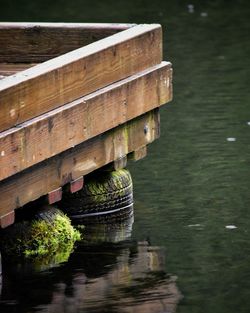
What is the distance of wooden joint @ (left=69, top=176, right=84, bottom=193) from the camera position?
9.06 m

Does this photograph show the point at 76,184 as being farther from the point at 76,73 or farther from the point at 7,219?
the point at 7,219

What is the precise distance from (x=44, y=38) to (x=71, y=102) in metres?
1.73

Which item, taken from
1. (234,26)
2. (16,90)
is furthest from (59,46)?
(234,26)

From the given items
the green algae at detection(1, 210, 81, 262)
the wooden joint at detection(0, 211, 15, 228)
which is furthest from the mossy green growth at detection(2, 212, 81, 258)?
the wooden joint at detection(0, 211, 15, 228)

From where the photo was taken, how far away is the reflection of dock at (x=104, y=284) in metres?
7.66

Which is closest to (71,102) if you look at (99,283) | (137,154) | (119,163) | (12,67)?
(119,163)

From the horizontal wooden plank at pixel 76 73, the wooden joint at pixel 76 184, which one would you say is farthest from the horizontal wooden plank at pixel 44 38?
the wooden joint at pixel 76 184

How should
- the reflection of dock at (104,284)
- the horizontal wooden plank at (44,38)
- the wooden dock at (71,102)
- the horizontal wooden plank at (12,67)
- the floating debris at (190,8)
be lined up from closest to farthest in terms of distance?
the reflection of dock at (104,284) < the wooden dock at (71,102) < the horizontal wooden plank at (12,67) < the horizontal wooden plank at (44,38) < the floating debris at (190,8)

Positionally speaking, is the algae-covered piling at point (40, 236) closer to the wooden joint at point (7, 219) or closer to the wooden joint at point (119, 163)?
the wooden joint at point (7, 219)

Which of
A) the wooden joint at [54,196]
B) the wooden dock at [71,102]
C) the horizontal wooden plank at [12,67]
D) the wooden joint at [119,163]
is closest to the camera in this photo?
the wooden dock at [71,102]

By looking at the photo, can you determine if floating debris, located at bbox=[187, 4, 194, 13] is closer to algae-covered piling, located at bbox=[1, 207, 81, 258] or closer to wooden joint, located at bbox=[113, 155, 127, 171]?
wooden joint, located at bbox=[113, 155, 127, 171]

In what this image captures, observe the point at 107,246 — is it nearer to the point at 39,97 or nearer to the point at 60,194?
the point at 60,194

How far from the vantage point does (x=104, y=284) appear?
814 centimetres

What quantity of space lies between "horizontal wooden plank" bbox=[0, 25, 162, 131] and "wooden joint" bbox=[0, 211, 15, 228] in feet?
1.74
